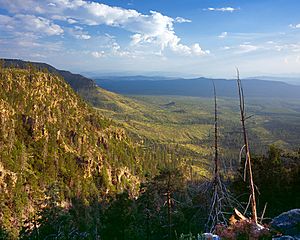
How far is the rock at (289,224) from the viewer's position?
14.5 metres

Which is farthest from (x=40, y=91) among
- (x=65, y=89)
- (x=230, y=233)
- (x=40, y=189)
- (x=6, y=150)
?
(x=230, y=233)

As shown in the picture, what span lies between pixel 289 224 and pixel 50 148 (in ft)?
401

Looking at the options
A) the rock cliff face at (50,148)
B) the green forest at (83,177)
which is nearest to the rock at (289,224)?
the green forest at (83,177)

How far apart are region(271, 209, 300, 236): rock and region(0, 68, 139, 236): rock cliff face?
81.0 meters

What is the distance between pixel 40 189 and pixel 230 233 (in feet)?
343

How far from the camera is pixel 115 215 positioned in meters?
42.2

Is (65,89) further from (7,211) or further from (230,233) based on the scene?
(230,233)

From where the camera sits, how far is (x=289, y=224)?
14961 millimetres

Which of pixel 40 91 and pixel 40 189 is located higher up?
pixel 40 91

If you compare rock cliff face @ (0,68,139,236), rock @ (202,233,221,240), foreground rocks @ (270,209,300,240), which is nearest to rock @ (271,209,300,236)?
foreground rocks @ (270,209,300,240)

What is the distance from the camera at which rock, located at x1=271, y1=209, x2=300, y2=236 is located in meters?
14.5

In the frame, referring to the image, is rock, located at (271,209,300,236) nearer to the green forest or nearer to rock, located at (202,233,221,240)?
rock, located at (202,233,221,240)

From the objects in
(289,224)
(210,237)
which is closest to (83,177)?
(289,224)

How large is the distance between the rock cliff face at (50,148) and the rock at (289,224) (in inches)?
3191
